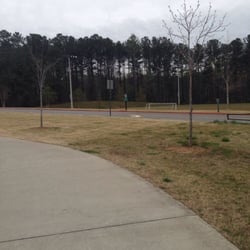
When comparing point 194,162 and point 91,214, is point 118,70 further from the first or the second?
point 91,214

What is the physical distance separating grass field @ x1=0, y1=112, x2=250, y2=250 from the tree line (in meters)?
64.8

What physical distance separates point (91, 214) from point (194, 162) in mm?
3888

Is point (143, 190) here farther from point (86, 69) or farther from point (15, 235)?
point (86, 69)

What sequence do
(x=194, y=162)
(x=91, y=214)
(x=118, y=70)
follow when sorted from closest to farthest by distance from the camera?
(x=91, y=214) < (x=194, y=162) < (x=118, y=70)

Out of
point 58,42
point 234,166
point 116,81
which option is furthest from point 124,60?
point 234,166

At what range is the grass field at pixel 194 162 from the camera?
4.96 m

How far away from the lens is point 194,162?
8359 mm

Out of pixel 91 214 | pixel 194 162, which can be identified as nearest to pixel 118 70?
pixel 194 162

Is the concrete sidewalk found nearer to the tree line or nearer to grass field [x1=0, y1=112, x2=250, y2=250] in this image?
grass field [x1=0, y1=112, x2=250, y2=250]

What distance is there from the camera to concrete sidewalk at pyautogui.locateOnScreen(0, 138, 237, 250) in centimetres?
403

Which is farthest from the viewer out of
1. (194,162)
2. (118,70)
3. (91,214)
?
(118,70)

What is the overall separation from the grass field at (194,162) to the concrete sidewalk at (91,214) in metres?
0.28

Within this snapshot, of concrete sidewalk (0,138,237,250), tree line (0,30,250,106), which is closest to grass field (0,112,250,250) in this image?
concrete sidewalk (0,138,237,250)

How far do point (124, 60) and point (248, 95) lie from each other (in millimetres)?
30866
